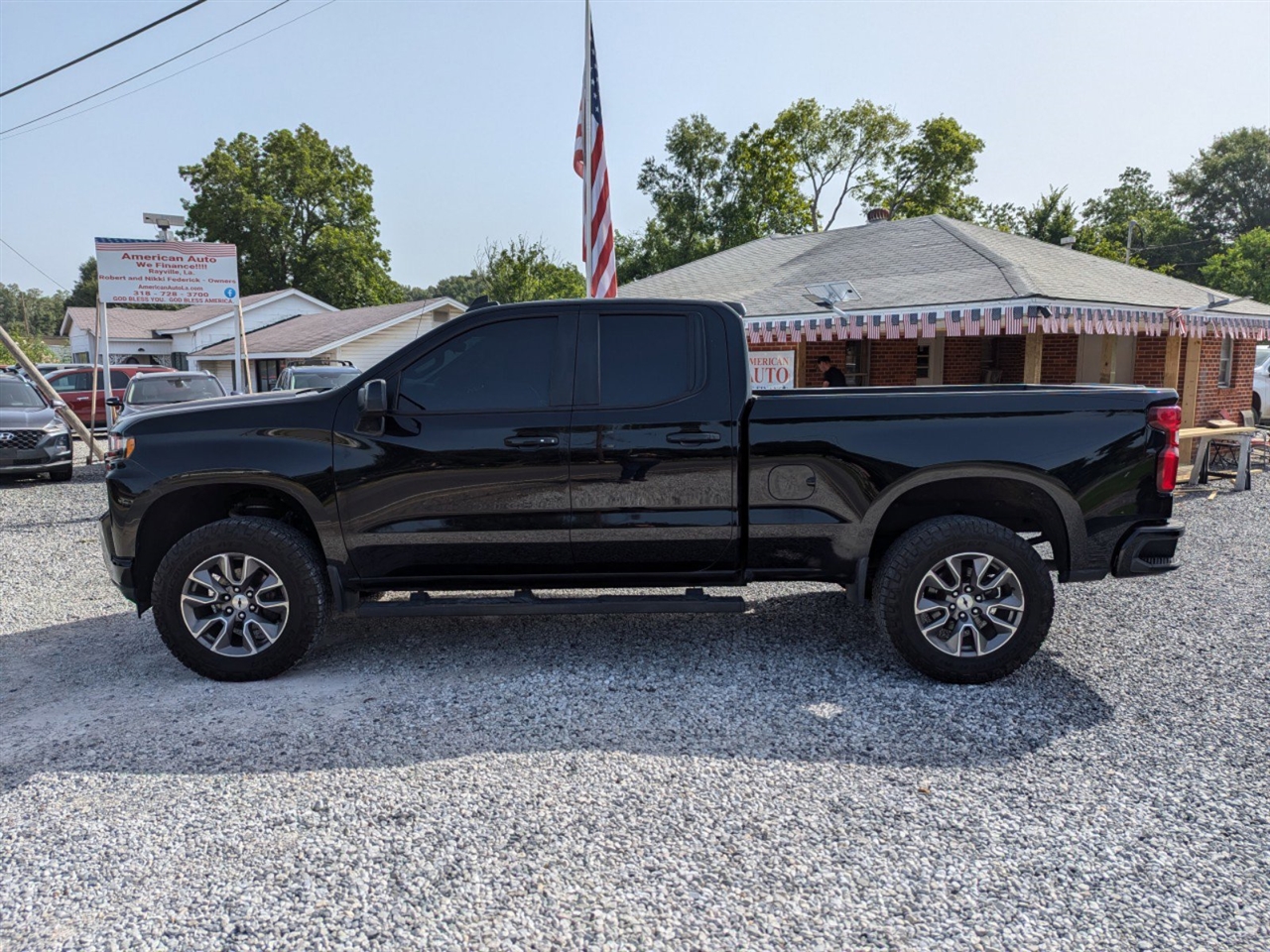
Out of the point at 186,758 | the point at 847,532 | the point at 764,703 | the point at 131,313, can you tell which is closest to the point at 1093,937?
the point at 764,703

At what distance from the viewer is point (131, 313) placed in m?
43.8

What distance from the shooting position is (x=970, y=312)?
1138 centimetres

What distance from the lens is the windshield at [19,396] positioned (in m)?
13.6

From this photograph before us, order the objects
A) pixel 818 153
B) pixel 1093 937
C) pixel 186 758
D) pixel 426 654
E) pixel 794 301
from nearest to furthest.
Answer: pixel 1093 937 → pixel 186 758 → pixel 426 654 → pixel 794 301 → pixel 818 153

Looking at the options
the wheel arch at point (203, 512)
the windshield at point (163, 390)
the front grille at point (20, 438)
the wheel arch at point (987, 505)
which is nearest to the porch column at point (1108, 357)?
the wheel arch at point (987, 505)

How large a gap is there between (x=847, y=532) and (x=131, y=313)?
159ft

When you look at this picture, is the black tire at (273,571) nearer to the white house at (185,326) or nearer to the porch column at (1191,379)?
the porch column at (1191,379)

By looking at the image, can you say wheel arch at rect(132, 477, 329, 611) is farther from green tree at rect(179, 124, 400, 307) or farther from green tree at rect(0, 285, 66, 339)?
green tree at rect(0, 285, 66, 339)

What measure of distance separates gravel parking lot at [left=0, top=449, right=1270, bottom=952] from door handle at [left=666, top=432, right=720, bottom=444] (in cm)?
129

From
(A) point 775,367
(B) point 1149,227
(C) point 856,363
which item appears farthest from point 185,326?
(B) point 1149,227

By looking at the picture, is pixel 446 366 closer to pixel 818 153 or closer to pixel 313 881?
pixel 313 881

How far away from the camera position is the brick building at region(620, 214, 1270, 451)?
459 inches

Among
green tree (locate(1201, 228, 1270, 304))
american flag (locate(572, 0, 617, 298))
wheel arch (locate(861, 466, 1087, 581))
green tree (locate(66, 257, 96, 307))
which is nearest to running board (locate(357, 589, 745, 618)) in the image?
wheel arch (locate(861, 466, 1087, 581))

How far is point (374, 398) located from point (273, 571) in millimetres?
1066
